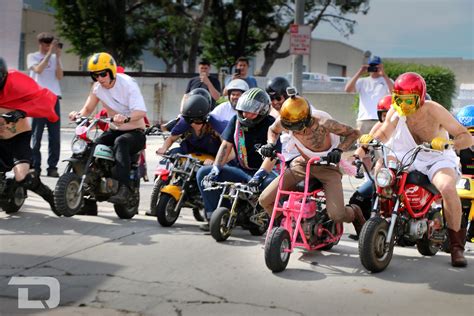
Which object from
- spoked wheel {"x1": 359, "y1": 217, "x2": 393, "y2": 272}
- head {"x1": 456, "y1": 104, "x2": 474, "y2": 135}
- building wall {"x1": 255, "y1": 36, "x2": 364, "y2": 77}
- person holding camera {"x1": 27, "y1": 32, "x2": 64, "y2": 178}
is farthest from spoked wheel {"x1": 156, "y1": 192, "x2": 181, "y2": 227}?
building wall {"x1": 255, "y1": 36, "x2": 364, "y2": 77}

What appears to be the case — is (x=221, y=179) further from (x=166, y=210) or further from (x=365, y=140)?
(x=365, y=140)

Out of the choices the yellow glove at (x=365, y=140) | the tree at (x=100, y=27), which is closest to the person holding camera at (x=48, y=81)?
the yellow glove at (x=365, y=140)

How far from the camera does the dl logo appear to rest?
5188 millimetres

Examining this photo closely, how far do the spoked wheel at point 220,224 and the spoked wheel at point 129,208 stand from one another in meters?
1.57

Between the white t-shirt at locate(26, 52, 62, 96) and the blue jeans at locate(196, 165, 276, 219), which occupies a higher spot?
the white t-shirt at locate(26, 52, 62, 96)

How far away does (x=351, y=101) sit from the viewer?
21625 millimetres

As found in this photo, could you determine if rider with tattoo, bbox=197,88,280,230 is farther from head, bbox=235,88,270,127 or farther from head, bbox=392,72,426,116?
head, bbox=392,72,426,116

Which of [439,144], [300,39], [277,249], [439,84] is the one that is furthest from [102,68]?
[439,84]

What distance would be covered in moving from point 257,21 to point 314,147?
2868 centimetres

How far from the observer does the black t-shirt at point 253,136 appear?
7.48 meters

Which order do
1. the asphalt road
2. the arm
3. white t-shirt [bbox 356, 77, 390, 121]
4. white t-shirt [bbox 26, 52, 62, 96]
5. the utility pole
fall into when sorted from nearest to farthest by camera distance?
the asphalt road
white t-shirt [bbox 356, 77, 390, 121]
the arm
white t-shirt [bbox 26, 52, 62, 96]
the utility pole

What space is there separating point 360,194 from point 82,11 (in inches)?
1034

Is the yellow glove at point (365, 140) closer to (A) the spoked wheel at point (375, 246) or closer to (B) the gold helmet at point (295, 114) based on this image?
(B) the gold helmet at point (295, 114)

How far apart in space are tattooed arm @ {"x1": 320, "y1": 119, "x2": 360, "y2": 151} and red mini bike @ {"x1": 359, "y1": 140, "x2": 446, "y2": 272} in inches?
8.8
